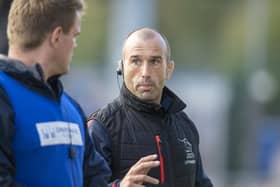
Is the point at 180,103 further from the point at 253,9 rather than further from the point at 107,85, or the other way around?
the point at 253,9

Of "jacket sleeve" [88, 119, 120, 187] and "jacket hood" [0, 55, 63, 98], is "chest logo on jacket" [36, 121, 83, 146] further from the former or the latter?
"jacket sleeve" [88, 119, 120, 187]

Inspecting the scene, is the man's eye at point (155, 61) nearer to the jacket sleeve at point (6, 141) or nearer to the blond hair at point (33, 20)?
the blond hair at point (33, 20)

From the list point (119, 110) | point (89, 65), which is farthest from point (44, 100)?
point (89, 65)

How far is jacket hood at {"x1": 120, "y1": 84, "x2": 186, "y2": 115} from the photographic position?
20.8ft

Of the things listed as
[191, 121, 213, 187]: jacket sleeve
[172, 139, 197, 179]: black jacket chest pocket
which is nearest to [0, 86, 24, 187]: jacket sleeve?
[172, 139, 197, 179]: black jacket chest pocket

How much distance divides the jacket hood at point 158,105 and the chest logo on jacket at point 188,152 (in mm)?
185

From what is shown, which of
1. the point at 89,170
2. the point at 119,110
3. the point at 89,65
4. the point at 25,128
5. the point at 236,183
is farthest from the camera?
the point at 89,65

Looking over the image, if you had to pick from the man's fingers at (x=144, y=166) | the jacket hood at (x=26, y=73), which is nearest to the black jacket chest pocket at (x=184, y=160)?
the man's fingers at (x=144, y=166)

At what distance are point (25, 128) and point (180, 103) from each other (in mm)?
1741

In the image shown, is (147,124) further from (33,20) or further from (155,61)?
(33,20)

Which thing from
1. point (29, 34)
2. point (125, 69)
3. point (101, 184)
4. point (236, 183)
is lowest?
point (236, 183)

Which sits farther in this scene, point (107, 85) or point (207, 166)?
point (107, 85)

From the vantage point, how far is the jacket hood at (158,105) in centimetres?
635

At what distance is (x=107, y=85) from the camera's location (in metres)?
25.1
